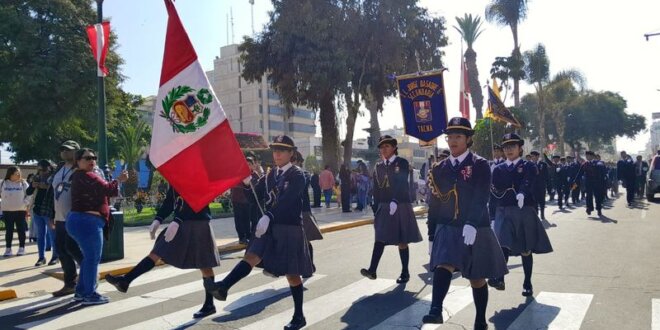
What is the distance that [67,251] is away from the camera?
7.45 metres

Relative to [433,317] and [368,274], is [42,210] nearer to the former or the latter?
[368,274]

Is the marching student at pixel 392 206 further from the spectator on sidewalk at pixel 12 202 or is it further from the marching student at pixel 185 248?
the spectator on sidewalk at pixel 12 202

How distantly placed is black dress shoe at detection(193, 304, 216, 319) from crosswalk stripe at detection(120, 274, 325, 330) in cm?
5

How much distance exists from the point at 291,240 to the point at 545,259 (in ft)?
17.5

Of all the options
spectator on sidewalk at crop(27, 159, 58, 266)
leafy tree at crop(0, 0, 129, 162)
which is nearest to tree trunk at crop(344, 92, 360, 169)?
leafy tree at crop(0, 0, 129, 162)

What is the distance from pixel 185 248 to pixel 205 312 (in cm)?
72

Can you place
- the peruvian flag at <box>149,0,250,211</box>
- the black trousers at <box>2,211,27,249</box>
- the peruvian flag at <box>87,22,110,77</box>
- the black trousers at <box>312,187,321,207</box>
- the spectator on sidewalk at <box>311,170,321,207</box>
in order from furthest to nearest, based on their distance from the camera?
the black trousers at <box>312,187,321,207</box>, the spectator on sidewalk at <box>311,170,321,207</box>, the black trousers at <box>2,211,27,249</box>, the peruvian flag at <box>87,22,110,77</box>, the peruvian flag at <box>149,0,250,211</box>

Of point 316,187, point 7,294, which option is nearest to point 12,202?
point 7,294

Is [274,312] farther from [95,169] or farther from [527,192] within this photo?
[527,192]

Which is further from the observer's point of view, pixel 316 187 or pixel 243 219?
pixel 316 187

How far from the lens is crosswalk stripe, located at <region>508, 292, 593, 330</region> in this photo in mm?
5562

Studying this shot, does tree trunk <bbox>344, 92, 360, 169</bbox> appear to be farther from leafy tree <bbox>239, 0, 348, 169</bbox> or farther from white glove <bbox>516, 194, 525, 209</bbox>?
white glove <bbox>516, 194, 525, 209</bbox>

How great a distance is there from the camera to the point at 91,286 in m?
6.89

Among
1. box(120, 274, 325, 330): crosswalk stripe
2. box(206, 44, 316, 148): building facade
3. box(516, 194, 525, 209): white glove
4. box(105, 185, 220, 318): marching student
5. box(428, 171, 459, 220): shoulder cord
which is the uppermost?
box(206, 44, 316, 148): building facade
